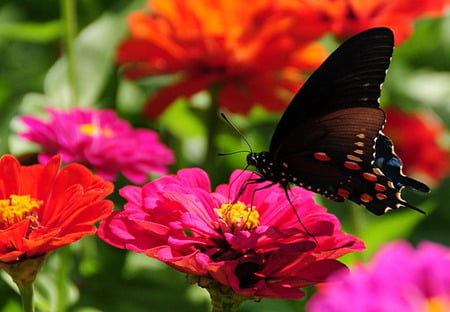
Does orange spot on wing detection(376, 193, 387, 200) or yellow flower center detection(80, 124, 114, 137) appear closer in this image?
orange spot on wing detection(376, 193, 387, 200)

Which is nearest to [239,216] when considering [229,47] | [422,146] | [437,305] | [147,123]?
[437,305]

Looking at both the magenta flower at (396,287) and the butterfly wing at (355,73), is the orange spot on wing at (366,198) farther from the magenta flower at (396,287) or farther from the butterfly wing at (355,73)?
the magenta flower at (396,287)

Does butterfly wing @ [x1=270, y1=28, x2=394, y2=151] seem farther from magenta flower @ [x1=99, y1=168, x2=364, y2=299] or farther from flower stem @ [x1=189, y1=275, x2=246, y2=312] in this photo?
flower stem @ [x1=189, y1=275, x2=246, y2=312]

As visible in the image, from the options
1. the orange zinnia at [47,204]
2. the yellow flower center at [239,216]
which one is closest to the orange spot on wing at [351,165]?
the yellow flower center at [239,216]

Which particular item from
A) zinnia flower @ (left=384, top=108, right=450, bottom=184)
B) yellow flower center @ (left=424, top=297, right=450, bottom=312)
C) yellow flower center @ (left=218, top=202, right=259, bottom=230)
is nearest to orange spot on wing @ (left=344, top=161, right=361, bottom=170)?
yellow flower center @ (left=218, top=202, right=259, bottom=230)

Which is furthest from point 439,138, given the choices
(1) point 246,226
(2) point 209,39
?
(1) point 246,226

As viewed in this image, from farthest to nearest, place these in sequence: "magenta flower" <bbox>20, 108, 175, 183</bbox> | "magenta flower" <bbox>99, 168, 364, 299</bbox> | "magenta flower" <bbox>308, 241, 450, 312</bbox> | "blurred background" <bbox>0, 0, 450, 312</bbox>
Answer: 1. "blurred background" <bbox>0, 0, 450, 312</bbox>
2. "magenta flower" <bbox>20, 108, 175, 183</bbox>
3. "magenta flower" <bbox>99, 168, 364, 299</bbox>
4. "magenta flower" <bbox>308, 241, 450, 312</bbox>
